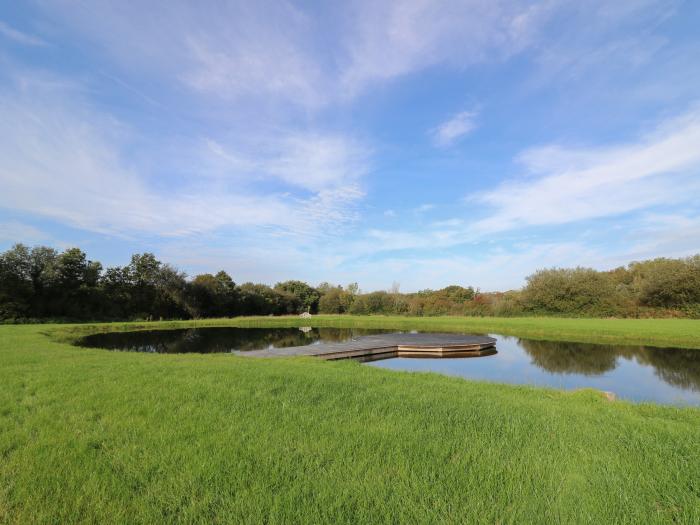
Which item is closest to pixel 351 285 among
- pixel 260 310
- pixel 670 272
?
pixel 260 310

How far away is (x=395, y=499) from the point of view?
216cm

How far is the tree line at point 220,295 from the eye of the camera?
25703 millimetres

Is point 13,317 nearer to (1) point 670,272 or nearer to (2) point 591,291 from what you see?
(2) point 591,291

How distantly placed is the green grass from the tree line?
89.3 ft

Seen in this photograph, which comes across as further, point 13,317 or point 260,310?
point 260,310

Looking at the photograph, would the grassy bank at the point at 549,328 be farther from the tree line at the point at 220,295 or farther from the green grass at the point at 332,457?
the green grass at the point at 332,457

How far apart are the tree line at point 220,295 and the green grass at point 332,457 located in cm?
2722

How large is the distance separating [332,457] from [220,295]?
36053 millimetres

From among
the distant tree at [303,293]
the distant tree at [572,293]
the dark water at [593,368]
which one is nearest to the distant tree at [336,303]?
the distant tree at [303,293]

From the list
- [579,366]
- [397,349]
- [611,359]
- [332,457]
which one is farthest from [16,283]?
[611,359]

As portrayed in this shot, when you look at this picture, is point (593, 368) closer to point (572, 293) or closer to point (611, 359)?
point (611, 359)

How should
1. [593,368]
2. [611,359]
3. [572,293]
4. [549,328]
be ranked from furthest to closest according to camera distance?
[572,293] < [549,328] < [611,359] < [593,368]

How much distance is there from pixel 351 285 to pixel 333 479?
195ft

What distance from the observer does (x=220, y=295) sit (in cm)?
3638
